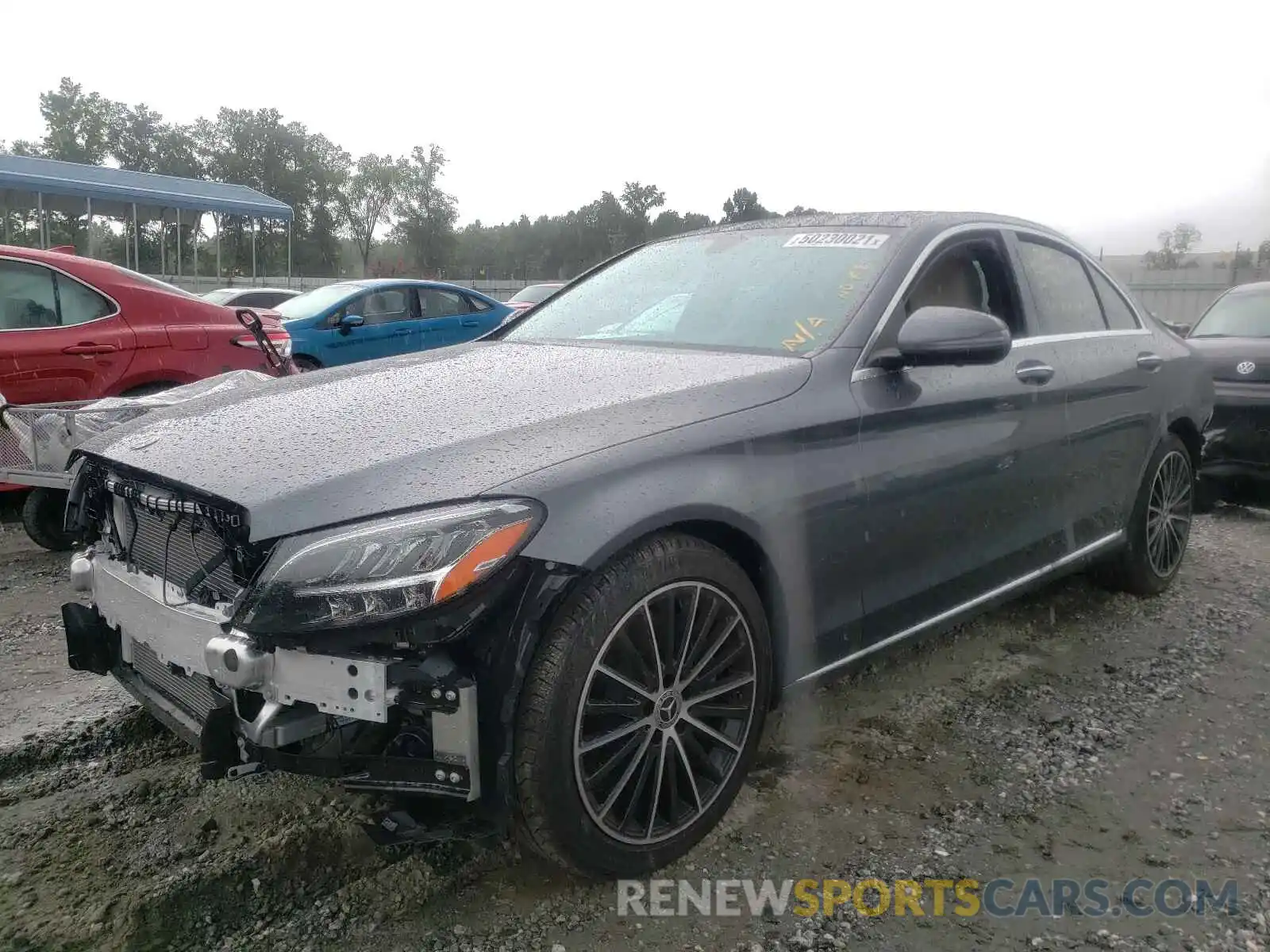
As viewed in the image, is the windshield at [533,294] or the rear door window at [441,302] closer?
the rear door window at [441,302]

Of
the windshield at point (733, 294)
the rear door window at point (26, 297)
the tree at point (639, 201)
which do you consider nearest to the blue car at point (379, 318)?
the rear door window at point (26, 297)

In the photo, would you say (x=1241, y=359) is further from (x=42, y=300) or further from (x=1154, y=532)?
(x=42, y=300)

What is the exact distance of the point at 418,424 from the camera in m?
2.32

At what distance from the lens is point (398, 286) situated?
1081 centimetres

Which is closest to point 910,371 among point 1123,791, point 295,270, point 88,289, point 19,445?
point 1123,791

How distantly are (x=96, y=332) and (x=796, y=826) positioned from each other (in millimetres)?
5102

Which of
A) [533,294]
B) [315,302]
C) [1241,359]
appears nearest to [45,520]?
[315,302]

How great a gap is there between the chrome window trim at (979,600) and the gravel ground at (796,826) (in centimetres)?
39

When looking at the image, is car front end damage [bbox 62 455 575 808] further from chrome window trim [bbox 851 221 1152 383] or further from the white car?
the white car

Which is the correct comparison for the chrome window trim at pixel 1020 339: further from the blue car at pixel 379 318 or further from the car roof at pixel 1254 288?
the blue car at pixel 379 318

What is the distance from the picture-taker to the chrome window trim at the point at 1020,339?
281cm

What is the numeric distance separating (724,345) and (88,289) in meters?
4.62

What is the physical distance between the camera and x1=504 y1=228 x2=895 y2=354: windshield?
2.94 m

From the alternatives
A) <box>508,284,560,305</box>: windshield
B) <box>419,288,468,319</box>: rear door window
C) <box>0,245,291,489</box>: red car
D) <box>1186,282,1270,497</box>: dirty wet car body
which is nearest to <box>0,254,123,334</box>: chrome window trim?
<box>0,245,291,489</box>: red car
